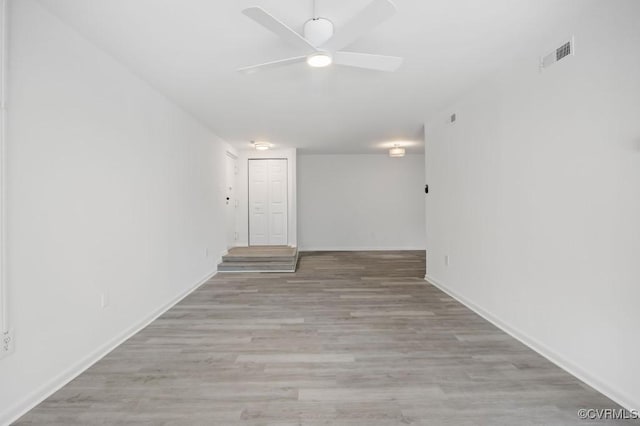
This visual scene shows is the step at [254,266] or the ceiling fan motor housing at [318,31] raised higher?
the ceiling fan motor housing at [318,31]

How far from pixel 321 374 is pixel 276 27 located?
223cm

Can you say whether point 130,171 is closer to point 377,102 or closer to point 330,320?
point 330,320

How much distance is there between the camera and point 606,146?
1.79m

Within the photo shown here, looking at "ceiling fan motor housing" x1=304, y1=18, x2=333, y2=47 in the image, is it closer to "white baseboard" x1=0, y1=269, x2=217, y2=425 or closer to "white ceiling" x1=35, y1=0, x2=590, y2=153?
"white ceiling" x1=35, y1=0, x2=590, y2=153

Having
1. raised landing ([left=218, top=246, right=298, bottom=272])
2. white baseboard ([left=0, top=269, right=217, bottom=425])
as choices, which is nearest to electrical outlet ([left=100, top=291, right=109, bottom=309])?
white baseboard ([left=0, top=269, right=217, bottom=425])

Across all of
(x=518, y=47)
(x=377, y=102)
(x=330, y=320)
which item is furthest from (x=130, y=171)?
(x=518, y=47)

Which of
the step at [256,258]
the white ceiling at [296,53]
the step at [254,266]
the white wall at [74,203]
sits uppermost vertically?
the white ceiling at [296,53]

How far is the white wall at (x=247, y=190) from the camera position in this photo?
6.67m

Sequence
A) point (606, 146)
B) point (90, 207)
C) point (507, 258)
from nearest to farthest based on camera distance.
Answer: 1. point (606, 146)
2. point (90, 207)
3. point (507, 258)

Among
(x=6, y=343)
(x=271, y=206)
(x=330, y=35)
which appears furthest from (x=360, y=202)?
(x=6, y=343)

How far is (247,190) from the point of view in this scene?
22.6 feet

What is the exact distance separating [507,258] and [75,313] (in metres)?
3.50

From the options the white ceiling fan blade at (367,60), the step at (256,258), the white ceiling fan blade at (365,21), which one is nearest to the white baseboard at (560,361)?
the white ceiling fan blade at (367,60)

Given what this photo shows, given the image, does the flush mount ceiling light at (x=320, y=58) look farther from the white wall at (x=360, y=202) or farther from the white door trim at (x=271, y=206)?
the white wall at (x=360, y=202)
